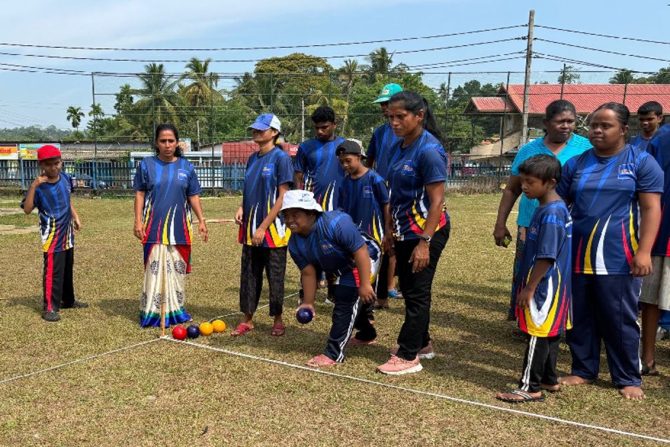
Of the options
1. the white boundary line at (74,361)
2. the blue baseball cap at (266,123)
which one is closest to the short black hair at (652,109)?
the blue baseball cap at (266,123)

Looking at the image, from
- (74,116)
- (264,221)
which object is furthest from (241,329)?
(74,116)

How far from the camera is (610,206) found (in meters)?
4.52

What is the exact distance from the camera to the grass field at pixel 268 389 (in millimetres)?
3934

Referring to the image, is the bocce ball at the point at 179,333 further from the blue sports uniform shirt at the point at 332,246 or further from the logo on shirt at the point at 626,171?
the logo on shirt at the point at 626,171

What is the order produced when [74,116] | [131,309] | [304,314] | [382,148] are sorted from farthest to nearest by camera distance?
1. [74,116]
2. [131,309]
3. [382,148]
4. [304,314]

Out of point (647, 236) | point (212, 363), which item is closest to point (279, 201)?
point (212, 363)

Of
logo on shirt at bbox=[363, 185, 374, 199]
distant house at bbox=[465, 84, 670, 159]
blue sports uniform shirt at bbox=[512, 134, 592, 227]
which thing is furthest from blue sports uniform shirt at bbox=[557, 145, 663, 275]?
distant house at bbox=[465, 84, 670, 159]

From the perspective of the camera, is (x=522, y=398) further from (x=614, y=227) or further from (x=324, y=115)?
(x=324, y=115)

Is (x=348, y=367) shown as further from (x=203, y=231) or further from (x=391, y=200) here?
(x=203, y=231)

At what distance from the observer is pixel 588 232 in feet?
15.0

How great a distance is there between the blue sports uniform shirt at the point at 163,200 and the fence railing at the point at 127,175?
1909cm

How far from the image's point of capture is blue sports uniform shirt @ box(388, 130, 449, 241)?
15.7 feet

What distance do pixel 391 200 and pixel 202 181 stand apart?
25.3 meters

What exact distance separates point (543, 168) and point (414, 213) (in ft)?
3.45
